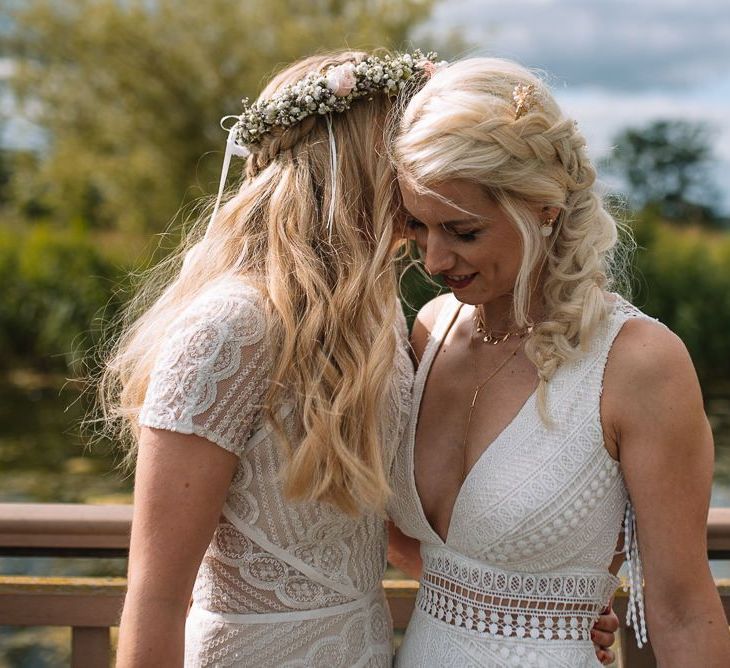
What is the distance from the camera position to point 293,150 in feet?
6.10

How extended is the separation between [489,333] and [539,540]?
49 centimetres

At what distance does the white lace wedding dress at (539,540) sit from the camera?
1.81m

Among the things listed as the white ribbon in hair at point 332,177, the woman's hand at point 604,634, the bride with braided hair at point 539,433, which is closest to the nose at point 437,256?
the bride with braided hair at point 539,433

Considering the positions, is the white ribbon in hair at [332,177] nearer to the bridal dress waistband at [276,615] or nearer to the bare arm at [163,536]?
the bare arm at [163,536]

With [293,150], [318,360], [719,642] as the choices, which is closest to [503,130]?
[293,150]

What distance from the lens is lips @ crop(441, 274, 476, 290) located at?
1923mm

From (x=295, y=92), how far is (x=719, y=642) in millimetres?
1295

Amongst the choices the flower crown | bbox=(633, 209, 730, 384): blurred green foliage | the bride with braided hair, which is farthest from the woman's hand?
bbox=(633, 209, 730, 384): blurred green foliage

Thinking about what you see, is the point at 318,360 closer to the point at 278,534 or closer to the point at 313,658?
the point at 278,534

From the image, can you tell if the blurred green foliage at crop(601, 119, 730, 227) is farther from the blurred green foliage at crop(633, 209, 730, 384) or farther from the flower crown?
the flower crown

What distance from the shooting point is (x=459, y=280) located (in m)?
1.93

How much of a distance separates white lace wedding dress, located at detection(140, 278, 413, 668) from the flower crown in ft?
1.15

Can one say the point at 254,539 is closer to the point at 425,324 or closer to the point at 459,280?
the point at 459,280

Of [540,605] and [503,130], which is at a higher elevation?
[503,130]
